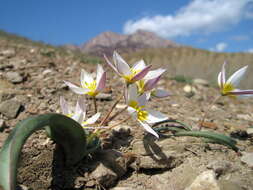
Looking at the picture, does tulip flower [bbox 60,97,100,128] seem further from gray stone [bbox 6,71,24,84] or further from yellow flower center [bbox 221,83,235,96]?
gray stone [bbox 6,71,24,84]

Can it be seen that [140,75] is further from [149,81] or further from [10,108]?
[10,108]

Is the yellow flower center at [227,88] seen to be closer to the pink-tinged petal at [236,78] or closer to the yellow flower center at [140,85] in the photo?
the pink-tinged petal at [236,78]

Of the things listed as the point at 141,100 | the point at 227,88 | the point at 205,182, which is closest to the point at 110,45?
the point at 227,88

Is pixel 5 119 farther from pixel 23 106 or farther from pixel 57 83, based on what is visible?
pixel 57 83

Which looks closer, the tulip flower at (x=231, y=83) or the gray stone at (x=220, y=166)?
the gray stone at (x=220, y=166)

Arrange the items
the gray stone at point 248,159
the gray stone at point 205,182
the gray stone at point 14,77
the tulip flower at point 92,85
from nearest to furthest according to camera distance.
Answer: the gray stone at point 205,182 < the tulip flower at point 92,85 < the gray stone at point 248,159 < the gray stone at point 14,77

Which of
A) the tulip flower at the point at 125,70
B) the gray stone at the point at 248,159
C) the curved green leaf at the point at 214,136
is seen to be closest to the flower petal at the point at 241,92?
the curved green leaf at the point at 214,136

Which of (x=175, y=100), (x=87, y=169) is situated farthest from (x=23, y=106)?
(x=175, y=100)
